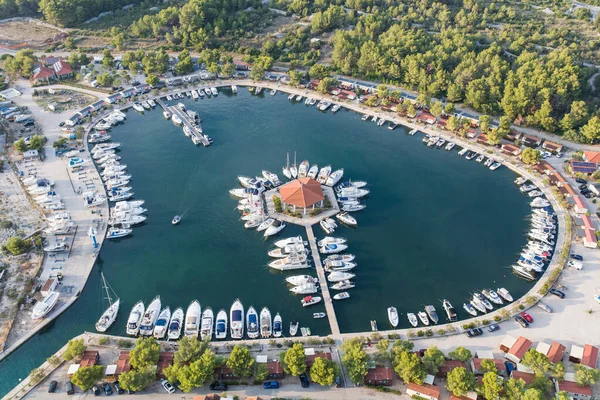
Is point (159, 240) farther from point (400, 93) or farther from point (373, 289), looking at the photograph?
point (400, 93)

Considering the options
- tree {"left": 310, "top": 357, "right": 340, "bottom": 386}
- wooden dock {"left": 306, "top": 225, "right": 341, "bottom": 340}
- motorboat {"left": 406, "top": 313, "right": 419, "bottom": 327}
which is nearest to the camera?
tree {"left": 310, "top": 357, "right": 340, "bottom": 386}

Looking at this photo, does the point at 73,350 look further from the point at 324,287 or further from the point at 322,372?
the point at 324,287

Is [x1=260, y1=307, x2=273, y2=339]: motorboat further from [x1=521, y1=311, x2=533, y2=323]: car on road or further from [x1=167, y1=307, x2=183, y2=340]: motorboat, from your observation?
[x1=521, y1=311, x2=533, y2=323]: car on road

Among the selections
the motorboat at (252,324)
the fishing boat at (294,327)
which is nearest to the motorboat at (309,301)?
the fishing boat at (294,327)

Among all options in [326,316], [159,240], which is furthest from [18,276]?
[326,316]

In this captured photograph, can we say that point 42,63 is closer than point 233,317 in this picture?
No

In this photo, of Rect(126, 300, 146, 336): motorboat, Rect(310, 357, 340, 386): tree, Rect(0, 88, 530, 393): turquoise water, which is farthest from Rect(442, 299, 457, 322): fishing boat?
Rect(126, 300, 146, 336): motorboat
